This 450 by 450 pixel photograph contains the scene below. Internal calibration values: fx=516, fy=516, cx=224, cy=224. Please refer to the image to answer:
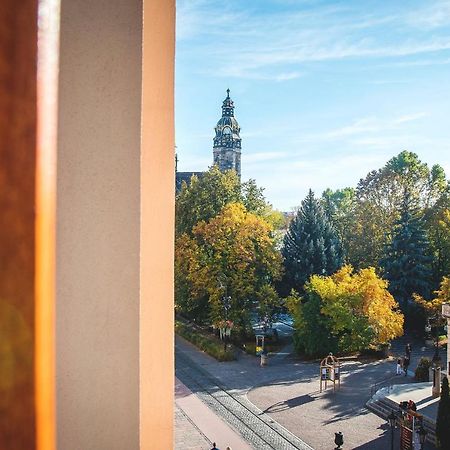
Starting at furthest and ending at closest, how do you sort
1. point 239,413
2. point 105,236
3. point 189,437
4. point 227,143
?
point 227,143 → point 239,413 → point 189,437 → point 105,236

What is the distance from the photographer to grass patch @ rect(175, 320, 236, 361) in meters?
25.6

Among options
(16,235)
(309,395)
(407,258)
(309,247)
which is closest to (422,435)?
(309,395)

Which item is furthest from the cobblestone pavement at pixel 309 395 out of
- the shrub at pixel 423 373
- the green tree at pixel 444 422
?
the green tree at pixel 444 422

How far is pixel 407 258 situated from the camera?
32938mm

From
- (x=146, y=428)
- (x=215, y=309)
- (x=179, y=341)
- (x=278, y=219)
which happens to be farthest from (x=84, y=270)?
(x=278, y=219)

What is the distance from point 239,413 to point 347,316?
836 cm

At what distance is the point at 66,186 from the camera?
1.58 metres

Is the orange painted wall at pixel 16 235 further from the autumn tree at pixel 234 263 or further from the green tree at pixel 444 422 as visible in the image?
the autumn tree at pixel 234 263

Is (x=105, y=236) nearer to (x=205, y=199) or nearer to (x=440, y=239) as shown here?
(x=205, y=199)

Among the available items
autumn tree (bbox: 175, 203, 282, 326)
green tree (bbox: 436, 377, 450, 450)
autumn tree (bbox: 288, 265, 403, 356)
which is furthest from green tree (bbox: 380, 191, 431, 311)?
green tree (bbox: 436, 377, 450, 450)

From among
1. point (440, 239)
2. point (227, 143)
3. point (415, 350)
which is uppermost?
point (227, 143)

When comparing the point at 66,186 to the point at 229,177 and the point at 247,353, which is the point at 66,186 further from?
the point at 229,177

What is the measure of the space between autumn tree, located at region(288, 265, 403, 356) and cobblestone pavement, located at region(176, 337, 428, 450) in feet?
3.59

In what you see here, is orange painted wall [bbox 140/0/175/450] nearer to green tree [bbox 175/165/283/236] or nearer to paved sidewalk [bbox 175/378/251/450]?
paved sidewalk [bbox 175/378/251/450]
